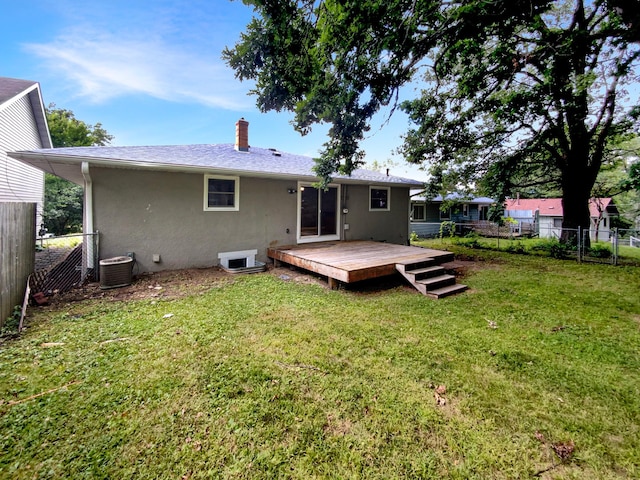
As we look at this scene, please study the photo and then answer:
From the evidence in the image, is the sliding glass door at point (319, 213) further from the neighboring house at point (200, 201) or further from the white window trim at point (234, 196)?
the white window trim at point (234, 196)

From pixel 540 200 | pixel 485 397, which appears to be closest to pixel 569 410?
pixel 485 397

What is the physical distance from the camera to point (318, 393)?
235cm

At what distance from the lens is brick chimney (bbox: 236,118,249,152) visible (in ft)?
30.1

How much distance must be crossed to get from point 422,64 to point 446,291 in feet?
16.7

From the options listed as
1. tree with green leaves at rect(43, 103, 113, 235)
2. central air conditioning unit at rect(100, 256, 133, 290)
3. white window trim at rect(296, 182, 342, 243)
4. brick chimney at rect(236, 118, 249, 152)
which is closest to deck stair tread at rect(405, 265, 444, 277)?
white window trim at rect(296, 182, 342, 243)

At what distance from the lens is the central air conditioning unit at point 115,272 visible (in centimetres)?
514

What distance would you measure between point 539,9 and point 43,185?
63.7 feet

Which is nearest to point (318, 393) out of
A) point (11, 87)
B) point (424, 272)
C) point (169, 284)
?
point (424, 272)

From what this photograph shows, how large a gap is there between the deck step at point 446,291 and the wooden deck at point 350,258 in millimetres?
771

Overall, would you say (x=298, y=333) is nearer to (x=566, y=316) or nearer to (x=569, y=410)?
(x=569, y=410)

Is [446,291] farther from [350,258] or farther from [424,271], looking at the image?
[350,258]

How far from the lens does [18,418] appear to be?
202 cm

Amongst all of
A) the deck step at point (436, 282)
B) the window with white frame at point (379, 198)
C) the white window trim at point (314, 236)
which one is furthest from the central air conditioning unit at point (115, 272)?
the window with white frame at point (379, 198)

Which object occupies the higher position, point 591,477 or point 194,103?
point 194,103
